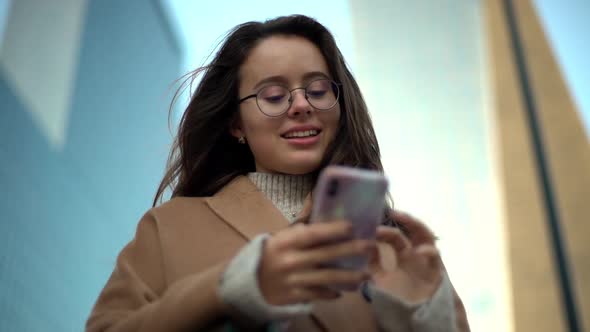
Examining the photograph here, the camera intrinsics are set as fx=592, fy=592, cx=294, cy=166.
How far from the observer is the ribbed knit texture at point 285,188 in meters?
1.06

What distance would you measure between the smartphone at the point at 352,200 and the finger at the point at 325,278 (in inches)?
0.5

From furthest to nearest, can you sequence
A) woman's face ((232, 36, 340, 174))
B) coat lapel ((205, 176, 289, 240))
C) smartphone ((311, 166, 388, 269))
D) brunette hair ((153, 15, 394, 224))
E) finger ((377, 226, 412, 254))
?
brunette hair ((153, 15, 394, 224)) → woman's face ((232, 36, 340, 174)) → coat lapel ((205, 176, 289, 240)) → finger ((377, 226, 412, 254)) → smartphone ((311, 166, 388, 269))

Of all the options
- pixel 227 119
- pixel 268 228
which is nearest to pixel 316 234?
pixel 268 228

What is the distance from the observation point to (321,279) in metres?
0.60

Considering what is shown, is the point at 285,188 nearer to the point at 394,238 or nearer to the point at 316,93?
the point at 316,93

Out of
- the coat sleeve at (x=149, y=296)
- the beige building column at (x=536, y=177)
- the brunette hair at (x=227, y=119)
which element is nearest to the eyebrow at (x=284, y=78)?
the brunette hair at (x=227, y=119)

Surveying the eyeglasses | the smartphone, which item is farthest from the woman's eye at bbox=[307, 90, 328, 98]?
the smartphone

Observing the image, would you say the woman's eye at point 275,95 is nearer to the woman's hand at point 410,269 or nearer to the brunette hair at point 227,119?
the brunette hair at point 227,119

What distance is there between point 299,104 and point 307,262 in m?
0.45

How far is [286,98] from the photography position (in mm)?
1024

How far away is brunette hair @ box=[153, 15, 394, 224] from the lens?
3.76ft

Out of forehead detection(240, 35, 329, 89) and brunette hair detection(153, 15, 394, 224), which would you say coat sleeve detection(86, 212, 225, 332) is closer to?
brunette hair detection(153, 15, 394, 224)

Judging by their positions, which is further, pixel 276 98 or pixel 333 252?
pixel 276 98

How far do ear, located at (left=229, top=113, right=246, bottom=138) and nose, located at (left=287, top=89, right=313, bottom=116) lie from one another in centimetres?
20
